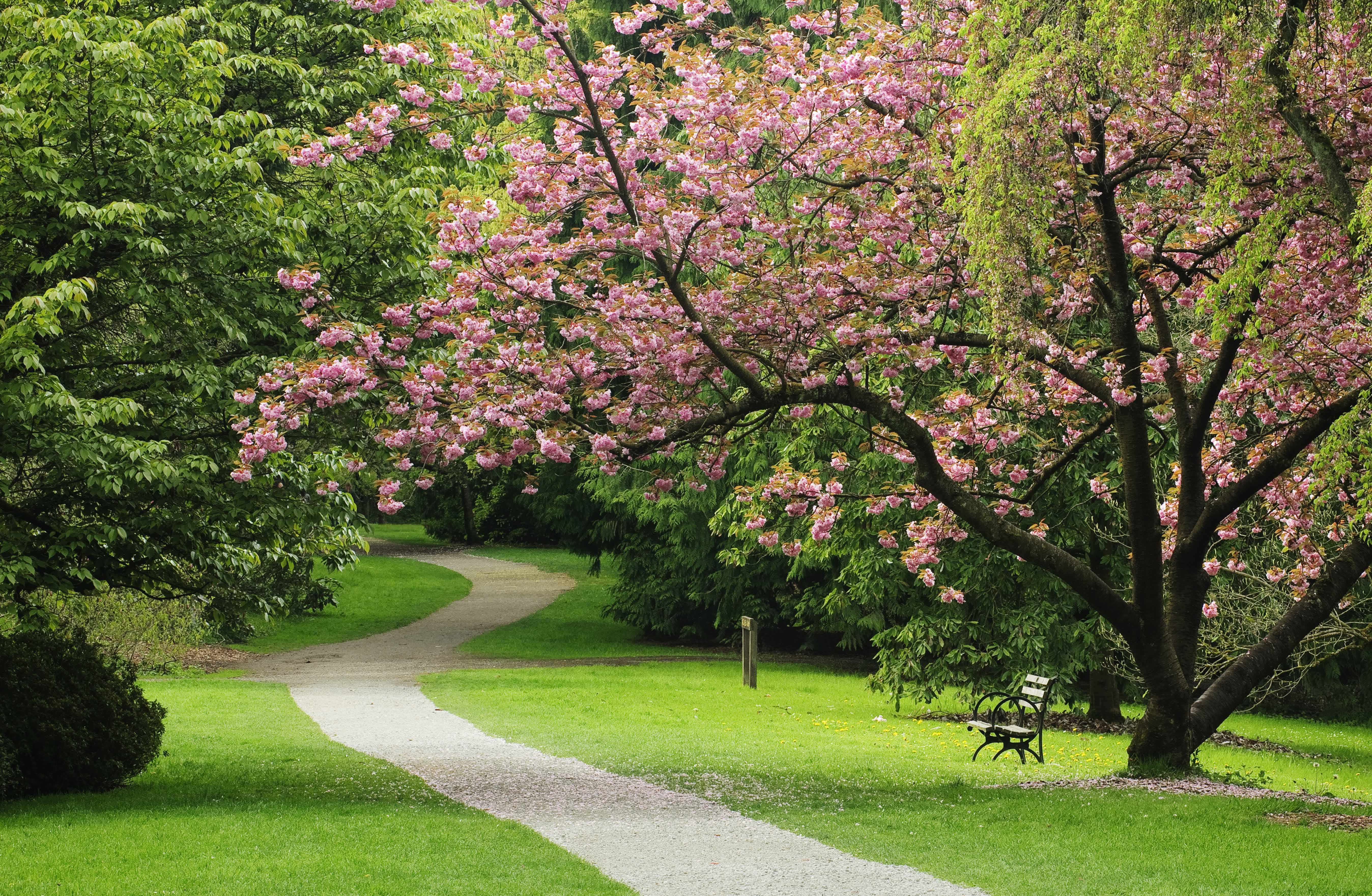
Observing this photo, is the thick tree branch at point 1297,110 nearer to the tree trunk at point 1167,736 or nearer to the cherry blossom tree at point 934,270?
the cherry blossom tree at point 934,270

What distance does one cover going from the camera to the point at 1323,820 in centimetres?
857

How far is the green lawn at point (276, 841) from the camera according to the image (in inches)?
275

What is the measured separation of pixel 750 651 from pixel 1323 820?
1243 cm

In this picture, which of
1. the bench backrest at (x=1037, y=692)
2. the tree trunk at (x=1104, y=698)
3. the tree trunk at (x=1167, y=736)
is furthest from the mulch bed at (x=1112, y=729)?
the tree trunk at (x=1167, y=736)

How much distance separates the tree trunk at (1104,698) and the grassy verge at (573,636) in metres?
10.6

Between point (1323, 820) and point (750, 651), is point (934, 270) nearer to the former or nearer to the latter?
point (1323, 820)

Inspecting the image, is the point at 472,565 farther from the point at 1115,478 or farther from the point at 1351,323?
the point at 1351,323

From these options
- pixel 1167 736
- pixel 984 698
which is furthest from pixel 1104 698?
pixel 1167 736

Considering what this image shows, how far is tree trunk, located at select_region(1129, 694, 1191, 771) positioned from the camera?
10.5m

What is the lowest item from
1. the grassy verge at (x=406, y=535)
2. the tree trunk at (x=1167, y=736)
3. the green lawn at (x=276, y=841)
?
the green lawn at (x=276, y=841)

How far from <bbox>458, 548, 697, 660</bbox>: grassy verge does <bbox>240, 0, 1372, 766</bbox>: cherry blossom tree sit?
1623 centimetres

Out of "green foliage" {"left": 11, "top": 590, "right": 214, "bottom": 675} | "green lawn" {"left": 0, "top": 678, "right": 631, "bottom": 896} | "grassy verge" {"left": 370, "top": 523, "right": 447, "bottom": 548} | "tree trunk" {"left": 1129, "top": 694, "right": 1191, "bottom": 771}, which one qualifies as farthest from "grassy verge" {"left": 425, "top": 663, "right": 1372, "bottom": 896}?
"grassy verge" {"left": 370, "top": 523, "right": 447, "bottom": 548}

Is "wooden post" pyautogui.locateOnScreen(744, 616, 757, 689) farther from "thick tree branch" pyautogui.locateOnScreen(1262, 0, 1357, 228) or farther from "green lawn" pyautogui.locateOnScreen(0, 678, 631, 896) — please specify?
"thick tree branch" pyautogui.locateOnScreen(1262, 0, 1357, 228)

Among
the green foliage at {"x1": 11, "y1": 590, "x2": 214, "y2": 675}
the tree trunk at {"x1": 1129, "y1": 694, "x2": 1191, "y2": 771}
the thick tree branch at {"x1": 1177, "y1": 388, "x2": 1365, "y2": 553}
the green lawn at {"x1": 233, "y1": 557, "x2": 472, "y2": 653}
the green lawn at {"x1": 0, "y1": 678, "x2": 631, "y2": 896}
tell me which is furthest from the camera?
the green lawn at {"x1": 233, "y1": 557, "x2": 472, "y2": 653}
